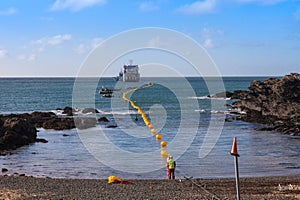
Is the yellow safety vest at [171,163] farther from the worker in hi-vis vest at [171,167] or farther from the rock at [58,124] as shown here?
the rock at [58,124]

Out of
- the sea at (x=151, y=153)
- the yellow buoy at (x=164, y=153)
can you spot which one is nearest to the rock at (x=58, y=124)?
the sea at (x=151, y=153)

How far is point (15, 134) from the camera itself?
33938mm

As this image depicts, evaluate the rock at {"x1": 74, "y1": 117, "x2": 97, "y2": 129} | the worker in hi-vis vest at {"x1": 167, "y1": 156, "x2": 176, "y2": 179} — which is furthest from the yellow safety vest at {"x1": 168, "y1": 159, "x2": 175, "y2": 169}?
the rock at {"x1": 74, "y1": 117, "x2": 97, "y2": 129}

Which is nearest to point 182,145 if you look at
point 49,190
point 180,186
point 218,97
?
point 180,186

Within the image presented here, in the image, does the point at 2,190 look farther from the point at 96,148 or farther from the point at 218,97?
the point at 218,97

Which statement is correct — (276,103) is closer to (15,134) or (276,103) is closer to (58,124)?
(58,124)

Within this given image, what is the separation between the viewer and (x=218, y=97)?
10688cm

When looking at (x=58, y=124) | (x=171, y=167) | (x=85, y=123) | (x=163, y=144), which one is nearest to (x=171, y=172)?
(x=171, y=167)

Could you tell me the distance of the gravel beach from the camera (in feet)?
54.2

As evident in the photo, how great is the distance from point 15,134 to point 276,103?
34873 mm

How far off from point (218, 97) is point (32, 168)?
85677 mm

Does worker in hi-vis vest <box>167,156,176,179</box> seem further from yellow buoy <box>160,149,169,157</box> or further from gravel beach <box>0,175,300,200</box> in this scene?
yellow buoy <box>160,149,169,157</box>

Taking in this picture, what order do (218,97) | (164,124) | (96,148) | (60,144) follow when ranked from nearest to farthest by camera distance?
(96,148), (60,144), (164,124), (218,97)

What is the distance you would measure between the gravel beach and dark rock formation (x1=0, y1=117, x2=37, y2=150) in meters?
12.2
